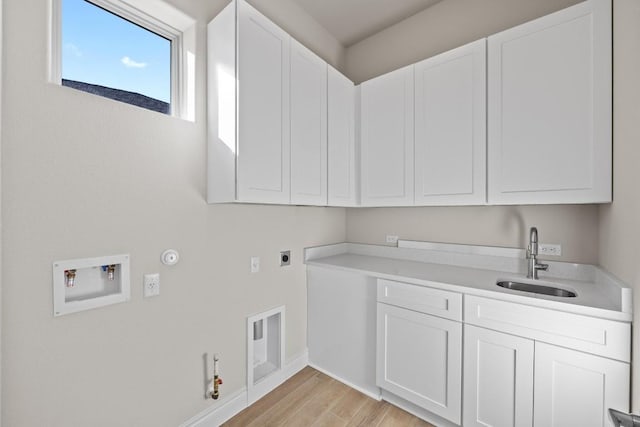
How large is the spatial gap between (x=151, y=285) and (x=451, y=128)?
80.5 inches

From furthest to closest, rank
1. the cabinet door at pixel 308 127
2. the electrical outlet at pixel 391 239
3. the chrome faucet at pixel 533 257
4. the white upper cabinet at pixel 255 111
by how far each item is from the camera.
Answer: the electrical outlet at pixel 391 239
the cabinet door at pixel 308 127
the chrome faucet at pixel 533 257
the white upper cabinet at pixel 255 111

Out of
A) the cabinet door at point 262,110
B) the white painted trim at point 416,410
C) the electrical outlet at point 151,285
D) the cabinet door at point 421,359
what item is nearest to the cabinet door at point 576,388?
the cabinet door at point 421,359

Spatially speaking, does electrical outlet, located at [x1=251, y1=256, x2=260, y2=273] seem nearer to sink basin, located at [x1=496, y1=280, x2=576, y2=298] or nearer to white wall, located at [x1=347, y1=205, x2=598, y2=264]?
white wall, located at [x1=347, y1=205, x2=598, y2=264]

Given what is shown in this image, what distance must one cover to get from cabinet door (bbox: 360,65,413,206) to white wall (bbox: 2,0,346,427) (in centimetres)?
103

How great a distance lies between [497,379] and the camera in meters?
1.43

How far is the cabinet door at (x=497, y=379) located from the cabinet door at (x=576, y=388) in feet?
0.15

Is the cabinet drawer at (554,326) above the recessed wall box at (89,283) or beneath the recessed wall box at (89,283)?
beneath

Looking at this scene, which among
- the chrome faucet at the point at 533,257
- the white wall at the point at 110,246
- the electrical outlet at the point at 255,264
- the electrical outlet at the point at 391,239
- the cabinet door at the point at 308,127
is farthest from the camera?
the electrical outlet at the point at 391,239

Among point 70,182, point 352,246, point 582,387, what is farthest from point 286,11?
point 582,387

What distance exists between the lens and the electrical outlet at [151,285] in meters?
1.38

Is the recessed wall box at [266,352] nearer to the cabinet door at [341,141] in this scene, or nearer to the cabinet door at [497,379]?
the cabinet door at [341,141]

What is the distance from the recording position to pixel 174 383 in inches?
59.0

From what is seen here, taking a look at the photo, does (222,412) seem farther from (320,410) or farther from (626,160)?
(626,160)

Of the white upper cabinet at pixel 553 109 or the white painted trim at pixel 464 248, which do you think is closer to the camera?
the white upper cabinet at pixel 553 109
